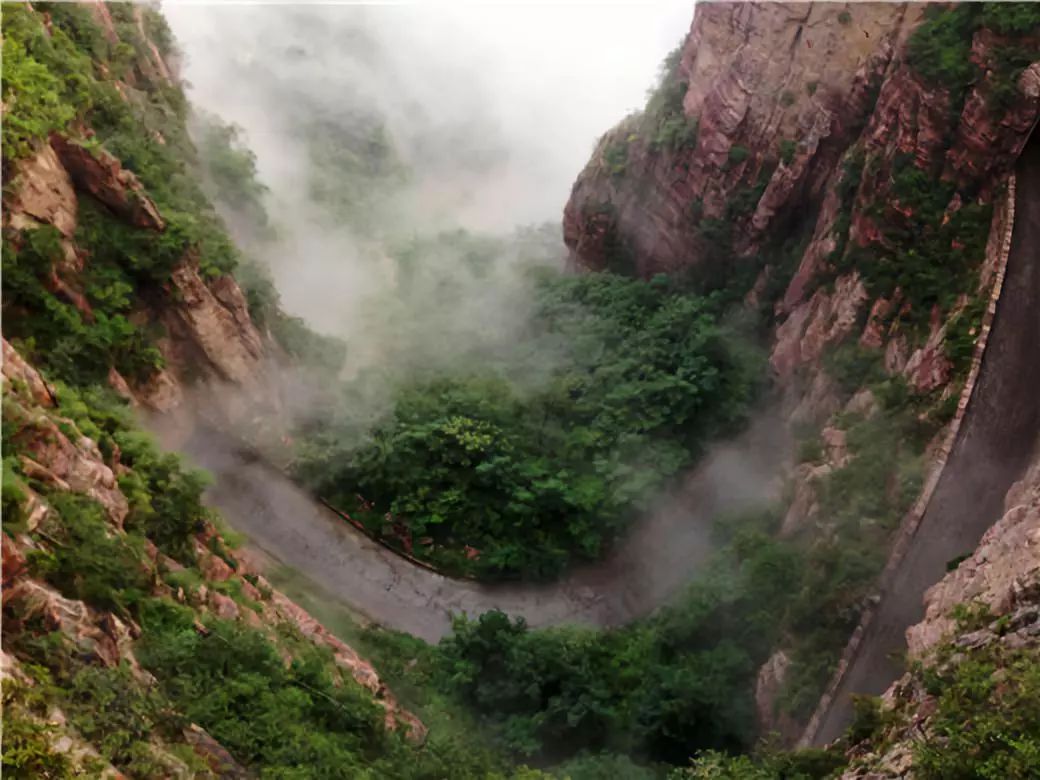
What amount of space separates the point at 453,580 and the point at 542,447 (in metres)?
4.13

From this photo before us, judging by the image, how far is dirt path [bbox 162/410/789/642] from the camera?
20.3m

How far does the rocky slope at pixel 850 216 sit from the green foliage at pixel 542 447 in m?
2.34

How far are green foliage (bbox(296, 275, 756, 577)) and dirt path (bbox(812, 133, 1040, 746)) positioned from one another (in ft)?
22.7

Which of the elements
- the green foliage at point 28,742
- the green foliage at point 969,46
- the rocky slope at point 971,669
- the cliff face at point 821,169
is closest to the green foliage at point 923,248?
the cliff face at point 821,169

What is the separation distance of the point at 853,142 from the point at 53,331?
1807 centimetres

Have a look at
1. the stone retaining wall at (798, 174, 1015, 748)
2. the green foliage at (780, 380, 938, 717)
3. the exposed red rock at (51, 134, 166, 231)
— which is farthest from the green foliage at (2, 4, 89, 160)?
the stone retaining wall at (798, 174, 1015, 748)

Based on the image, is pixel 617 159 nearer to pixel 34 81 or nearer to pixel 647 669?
pixel 647 669

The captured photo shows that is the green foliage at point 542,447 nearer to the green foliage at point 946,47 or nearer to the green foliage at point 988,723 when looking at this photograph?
the green foliage at point 946,47

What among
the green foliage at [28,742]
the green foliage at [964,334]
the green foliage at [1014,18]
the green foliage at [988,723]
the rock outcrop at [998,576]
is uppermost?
the green foliage at [1014,18]

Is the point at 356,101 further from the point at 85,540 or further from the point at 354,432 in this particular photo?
the point at 85,540

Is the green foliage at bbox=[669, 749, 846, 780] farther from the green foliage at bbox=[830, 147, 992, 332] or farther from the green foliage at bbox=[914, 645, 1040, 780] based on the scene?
the green foliage at bbox=[830, 147, 992, 332]

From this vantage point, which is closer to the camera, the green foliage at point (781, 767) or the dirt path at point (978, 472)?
the green foliage at point (781, 767)

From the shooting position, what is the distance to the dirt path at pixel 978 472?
15.4 m

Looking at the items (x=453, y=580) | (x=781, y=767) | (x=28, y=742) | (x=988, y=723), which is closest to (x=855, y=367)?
(x=781, y=767)
